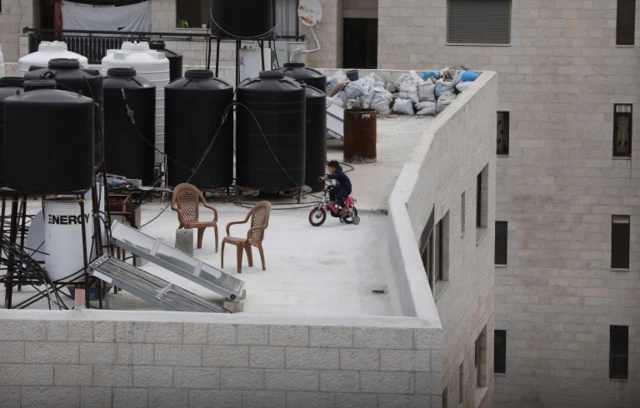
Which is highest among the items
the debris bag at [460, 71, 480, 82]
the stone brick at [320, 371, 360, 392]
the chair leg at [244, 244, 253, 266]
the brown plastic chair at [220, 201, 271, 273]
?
the debris bag at [460, 71, 480, 82]

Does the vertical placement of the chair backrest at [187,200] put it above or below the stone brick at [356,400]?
above

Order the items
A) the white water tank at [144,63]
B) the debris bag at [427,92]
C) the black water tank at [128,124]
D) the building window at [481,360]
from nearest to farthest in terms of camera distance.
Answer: the black water tank at [128,124] → the white water tank at [144,63] → the building window at [481,360] → the debris bag at [427,92]

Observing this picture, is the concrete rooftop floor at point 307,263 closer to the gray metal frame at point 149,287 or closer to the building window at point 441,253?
the gray metal frame at point 149,287

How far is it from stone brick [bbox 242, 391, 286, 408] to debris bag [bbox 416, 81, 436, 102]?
69.2 feet

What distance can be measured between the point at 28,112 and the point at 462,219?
13742mm

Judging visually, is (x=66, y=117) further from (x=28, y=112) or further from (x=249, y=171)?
(x=249, y=171)

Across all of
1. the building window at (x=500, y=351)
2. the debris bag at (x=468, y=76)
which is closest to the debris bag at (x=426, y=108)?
the debris bag at (x=468, y=76)

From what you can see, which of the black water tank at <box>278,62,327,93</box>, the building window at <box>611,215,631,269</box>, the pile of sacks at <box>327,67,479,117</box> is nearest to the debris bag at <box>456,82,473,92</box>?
the pile of sacks at <box>327,67,479,117</box>

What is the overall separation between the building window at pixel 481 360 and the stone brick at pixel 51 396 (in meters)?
17.9

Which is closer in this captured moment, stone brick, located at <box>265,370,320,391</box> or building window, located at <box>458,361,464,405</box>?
stone brick, located at <box>265,370,320,391</box>

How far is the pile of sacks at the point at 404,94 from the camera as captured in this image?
35.5 m

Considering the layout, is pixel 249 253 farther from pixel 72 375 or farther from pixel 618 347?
pixel 618 347

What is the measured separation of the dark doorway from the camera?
2016 inches

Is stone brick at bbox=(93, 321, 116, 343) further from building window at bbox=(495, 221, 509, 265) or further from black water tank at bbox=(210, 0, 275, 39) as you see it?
building window at bbox=(495, 221, 509, 265)
